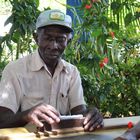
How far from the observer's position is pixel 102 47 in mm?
3428

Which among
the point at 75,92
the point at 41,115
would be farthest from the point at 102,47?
the point at 41,115

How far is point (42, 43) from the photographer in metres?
2.58

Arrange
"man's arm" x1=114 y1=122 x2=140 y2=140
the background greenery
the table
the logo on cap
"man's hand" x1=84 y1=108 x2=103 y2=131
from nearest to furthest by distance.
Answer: "man's arm" x1=114 y1=122 x2=140 y2=140
the table
"man's hand" x1=84 y1=108 x2=103 y2=131
the logo on cap
the background greenery

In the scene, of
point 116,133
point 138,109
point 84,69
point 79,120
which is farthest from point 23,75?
point 138,109

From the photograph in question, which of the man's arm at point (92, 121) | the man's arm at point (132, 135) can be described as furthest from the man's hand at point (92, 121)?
the man's arm at point (132, 135)

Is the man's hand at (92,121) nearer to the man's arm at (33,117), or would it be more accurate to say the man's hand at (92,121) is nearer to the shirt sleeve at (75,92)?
the man's arm at (33,117)

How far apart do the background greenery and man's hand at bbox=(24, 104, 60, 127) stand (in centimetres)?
124

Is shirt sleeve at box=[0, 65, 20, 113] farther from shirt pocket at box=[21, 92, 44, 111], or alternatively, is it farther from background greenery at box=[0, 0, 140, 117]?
background greenery at box=[0, 0, 140, 117]

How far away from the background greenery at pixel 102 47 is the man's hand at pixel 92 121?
1.07 metres

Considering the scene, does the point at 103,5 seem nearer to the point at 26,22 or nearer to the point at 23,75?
the point at 26,22

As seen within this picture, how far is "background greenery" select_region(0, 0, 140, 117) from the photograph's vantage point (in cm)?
326

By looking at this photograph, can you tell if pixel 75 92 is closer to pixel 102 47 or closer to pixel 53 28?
pixel 53 28

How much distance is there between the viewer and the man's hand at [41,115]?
2027 mm

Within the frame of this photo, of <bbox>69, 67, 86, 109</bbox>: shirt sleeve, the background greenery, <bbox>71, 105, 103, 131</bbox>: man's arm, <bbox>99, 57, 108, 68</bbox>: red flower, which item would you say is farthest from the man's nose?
<bbox>99, 57, 108, 68</bbox>: red flower
